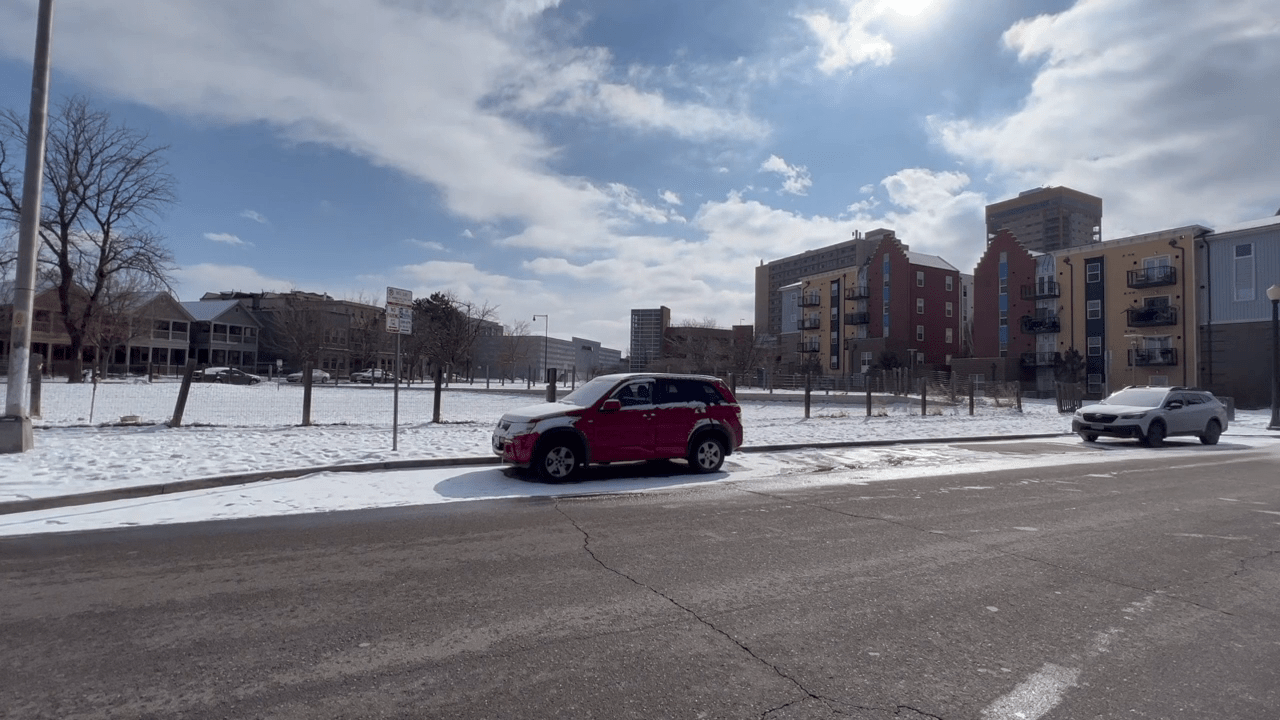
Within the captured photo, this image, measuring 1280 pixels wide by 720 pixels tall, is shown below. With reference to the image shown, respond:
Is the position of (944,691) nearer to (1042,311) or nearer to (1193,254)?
(1193,254)

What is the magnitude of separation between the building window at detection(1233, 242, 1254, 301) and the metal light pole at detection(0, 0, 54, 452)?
188 feet

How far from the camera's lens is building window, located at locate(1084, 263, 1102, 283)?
51844mm

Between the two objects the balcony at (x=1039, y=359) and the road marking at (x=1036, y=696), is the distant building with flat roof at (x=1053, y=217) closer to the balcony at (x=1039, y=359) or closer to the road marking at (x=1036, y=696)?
the balcony at (x=1039, y=359)

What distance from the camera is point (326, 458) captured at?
11359 millimetres

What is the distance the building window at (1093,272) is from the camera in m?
51.8

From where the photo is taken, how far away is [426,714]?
314cm

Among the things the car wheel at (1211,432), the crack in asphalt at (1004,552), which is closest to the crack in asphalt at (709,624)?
the crack in asphalt at (1004,552)

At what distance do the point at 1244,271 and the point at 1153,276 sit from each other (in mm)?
5087

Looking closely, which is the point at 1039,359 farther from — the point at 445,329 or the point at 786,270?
the point at 786,270

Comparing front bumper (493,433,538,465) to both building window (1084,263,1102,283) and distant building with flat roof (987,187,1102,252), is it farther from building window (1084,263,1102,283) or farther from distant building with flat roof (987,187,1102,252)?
distant building with flat roof (987,187,1102,252)

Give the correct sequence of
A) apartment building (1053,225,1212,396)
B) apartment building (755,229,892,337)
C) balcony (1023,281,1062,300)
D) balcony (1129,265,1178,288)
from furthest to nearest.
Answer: apartment building (755,229,892,337), balcony (1023,281,1062,300), balcony (1129,265,1178,288), apartment building (1053,225,1212,396)

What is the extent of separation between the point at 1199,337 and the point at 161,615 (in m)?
57.3

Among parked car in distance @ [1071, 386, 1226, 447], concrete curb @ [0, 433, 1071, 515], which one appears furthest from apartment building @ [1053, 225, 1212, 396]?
concrete curb @ [0, 433, 1071, 515]

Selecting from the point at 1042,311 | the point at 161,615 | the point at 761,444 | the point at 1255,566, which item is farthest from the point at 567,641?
the point at 1042,311
